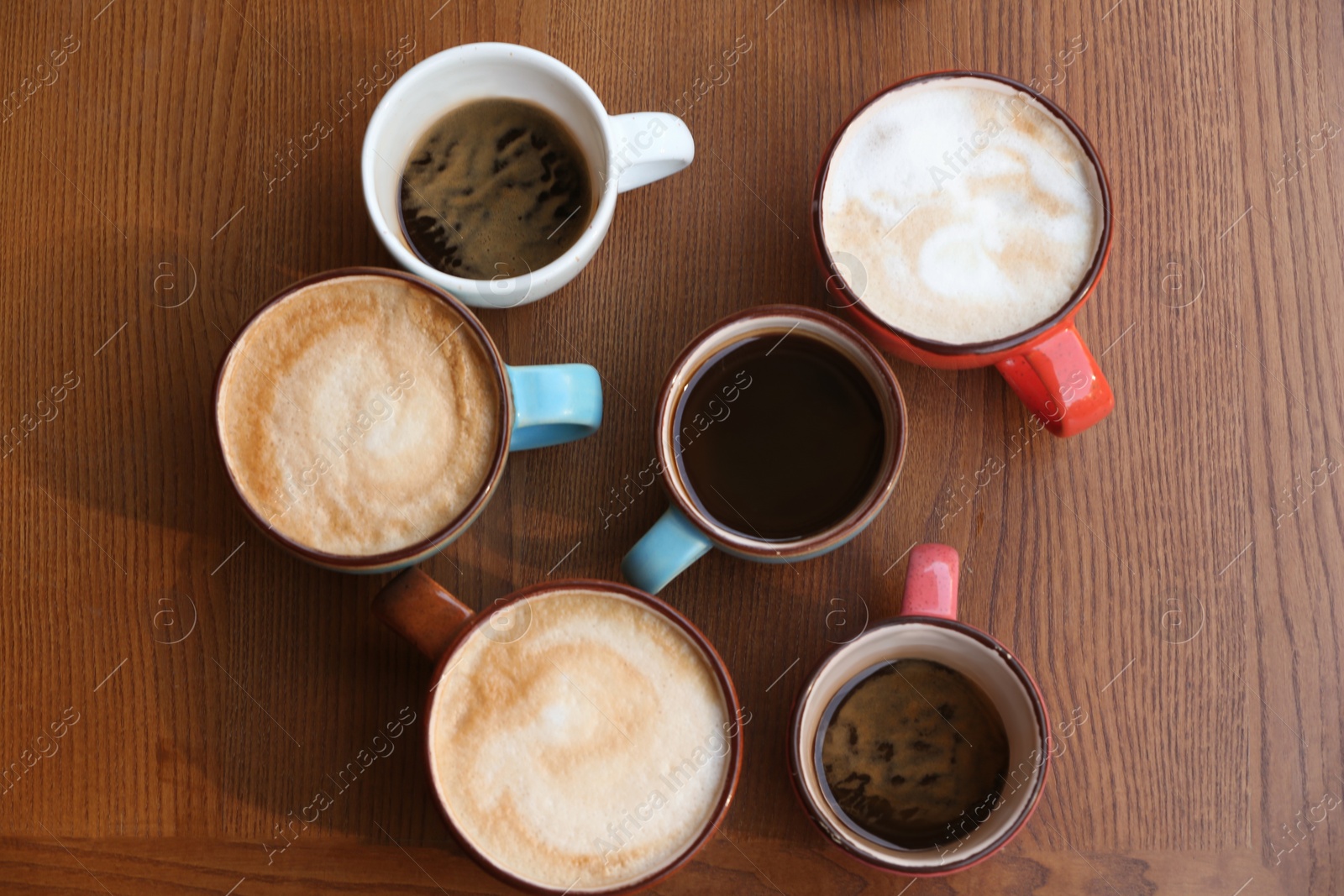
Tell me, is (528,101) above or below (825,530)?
above

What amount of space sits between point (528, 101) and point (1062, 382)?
596 mm

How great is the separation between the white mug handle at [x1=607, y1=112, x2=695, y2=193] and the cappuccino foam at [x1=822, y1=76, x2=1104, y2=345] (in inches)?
5.8

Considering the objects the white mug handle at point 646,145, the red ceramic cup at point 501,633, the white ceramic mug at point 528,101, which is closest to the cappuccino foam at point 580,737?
the red ceramic cup at point 501,633

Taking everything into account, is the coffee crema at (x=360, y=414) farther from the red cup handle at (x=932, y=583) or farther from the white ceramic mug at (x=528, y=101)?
the red cup handle at (x=932, y=583)

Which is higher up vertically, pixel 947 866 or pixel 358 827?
pixel 358 827

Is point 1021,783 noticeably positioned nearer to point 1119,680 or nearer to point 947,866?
point 947,866

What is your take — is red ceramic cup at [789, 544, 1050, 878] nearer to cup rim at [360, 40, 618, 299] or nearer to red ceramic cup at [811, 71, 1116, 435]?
red ceramic cup at [811, 71, 1116, 435]

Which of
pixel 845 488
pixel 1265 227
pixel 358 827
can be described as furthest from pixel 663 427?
pixel 1265 227

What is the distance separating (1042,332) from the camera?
910 mm

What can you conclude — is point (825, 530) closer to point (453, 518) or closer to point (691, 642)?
point (691, 642)

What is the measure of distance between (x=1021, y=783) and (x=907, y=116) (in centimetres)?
63

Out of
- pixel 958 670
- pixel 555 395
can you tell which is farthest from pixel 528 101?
pixel 958 670

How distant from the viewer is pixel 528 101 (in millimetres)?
1020

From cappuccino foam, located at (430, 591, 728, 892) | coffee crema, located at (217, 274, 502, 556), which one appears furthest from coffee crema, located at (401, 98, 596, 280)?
cappuccino foam, located at (430, 591, 728, 892)
